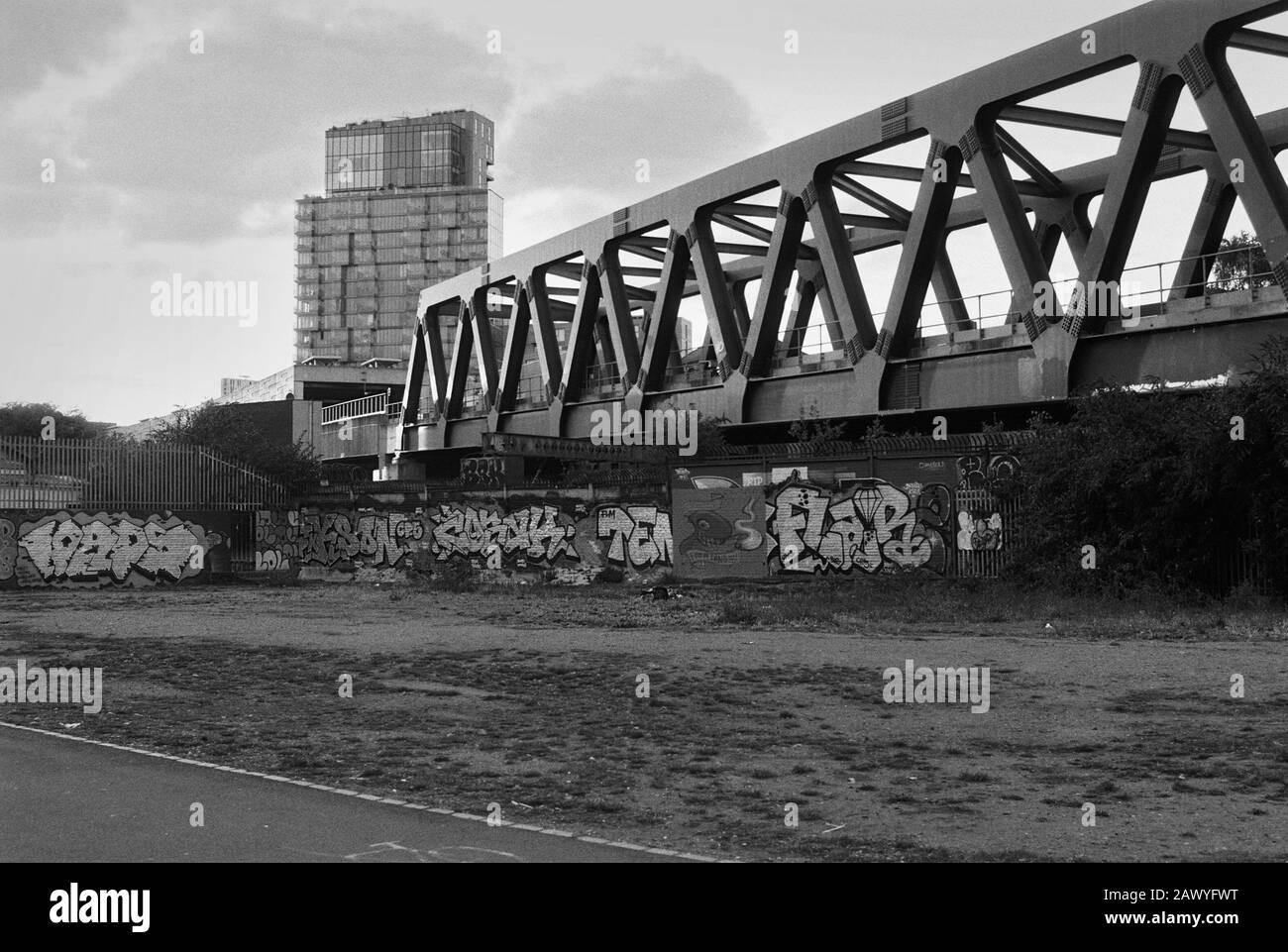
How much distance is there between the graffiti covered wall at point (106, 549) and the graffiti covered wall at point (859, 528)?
52.1ft

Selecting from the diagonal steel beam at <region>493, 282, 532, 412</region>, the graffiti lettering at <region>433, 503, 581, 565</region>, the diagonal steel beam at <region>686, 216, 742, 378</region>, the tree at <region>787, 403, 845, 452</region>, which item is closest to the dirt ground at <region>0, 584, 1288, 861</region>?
the graffiti lettering at <region>433, 503, 581, 565</region>

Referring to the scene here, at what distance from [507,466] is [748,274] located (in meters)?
28.0

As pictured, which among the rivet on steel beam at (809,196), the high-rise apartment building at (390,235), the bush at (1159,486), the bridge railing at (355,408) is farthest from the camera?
the high-rise apartment building at (390,235)

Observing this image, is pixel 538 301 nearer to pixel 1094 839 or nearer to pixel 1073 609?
pixel 1073 609

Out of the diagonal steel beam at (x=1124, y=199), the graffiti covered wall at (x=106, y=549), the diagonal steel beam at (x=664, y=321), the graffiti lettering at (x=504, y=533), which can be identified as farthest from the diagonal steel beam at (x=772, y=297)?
the graffiti covered wall at (x=106, y=549)

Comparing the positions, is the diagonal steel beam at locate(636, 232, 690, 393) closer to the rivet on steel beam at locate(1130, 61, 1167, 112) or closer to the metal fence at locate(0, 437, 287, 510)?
the metal fence at locate(0, 437, 287, 510)

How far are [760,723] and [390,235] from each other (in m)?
179

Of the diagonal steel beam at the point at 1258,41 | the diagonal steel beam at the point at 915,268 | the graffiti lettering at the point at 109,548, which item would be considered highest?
the diagonal steel beam at the point at 1258,41

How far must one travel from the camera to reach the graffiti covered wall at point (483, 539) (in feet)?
101

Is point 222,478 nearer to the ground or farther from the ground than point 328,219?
nearer to the ground

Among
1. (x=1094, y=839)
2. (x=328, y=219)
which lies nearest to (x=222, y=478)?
(x=1094, y=839)

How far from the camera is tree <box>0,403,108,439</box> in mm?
87438

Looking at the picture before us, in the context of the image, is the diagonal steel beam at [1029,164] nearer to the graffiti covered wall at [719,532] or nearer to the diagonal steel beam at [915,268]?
the diagonal steel beam at [915,268]
